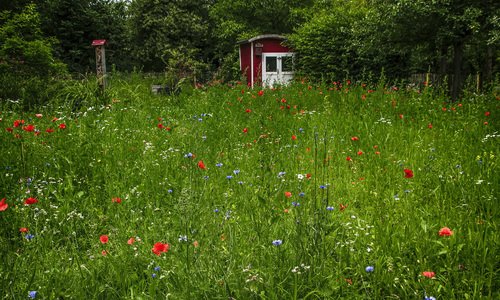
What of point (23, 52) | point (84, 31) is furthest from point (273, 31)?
point (23, 52)

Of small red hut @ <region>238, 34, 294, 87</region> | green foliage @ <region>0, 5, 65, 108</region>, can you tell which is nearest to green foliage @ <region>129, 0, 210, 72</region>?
small red hut @ <region>238, 34, 294, 87</region>

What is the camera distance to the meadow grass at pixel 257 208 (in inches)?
76.2

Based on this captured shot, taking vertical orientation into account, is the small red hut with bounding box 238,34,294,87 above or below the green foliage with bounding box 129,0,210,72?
below

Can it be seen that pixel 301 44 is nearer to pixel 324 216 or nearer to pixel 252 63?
pixel 252 63

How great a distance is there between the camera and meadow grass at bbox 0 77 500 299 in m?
1.94

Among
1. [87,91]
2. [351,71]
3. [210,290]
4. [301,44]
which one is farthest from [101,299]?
[301,44]

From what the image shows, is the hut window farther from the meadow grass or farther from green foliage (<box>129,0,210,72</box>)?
the meadow grass

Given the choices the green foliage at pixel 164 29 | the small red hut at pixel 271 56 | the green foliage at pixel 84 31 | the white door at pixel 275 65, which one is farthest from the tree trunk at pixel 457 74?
the green foliage at pixel 84 31

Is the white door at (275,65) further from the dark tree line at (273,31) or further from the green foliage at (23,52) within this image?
the green foliage at (23,52)

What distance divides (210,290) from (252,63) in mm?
21671

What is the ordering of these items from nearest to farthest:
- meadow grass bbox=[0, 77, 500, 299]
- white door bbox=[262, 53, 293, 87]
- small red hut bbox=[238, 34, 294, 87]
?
meadow grass bbox=[0, 77, 500, 299] < small red hut bbox=[238, 34, 294, 87] < white door bbox=[262, 53, 293, 87]

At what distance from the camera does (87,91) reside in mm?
8211

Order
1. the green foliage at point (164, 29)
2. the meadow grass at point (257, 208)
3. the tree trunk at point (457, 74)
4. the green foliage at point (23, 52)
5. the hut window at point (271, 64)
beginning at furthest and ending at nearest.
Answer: the green foliage at point (164, 29), the hut window at point (271, 64), the green foliage at point (23, 52), the tree trunk at point (457, 74), the meadow grass at point (257, 208)

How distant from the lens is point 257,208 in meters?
2.67
